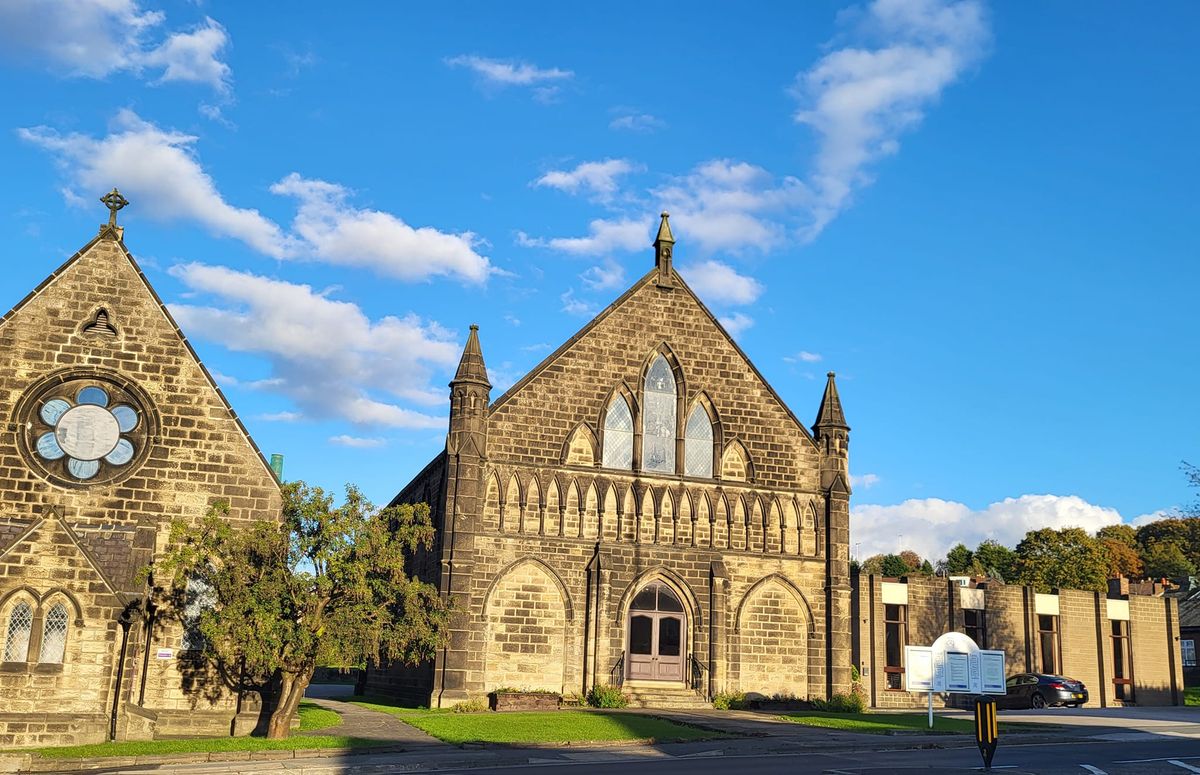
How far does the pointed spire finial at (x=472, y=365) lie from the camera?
33438mm

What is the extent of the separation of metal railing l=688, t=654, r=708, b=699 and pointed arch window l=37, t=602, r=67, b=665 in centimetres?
1830

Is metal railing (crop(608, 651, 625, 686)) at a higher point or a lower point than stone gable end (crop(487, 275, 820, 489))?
lower

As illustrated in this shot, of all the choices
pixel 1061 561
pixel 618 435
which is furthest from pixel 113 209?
pixel 1061 561

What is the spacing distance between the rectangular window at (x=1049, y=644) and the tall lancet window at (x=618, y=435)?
2444 cm

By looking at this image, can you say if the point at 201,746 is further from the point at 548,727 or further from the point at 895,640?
the point at 895,640

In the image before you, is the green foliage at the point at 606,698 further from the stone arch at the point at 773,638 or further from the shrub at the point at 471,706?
the stone arch at the point at 773,638

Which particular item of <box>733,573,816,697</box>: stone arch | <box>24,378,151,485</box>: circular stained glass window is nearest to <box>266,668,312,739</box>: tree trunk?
<box>24,378,151,485</box>: circular stained glass window

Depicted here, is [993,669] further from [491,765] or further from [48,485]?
[48,485]

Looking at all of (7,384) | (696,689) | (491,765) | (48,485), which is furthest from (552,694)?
(7,384)

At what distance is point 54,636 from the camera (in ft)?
73.2

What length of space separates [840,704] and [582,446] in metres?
11.5

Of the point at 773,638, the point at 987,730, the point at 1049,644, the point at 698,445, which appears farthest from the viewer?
the point at 1049,644

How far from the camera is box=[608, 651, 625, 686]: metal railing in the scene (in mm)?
32844

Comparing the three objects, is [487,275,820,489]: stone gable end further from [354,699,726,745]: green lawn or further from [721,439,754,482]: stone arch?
[354,699,726,745]: green lawn
